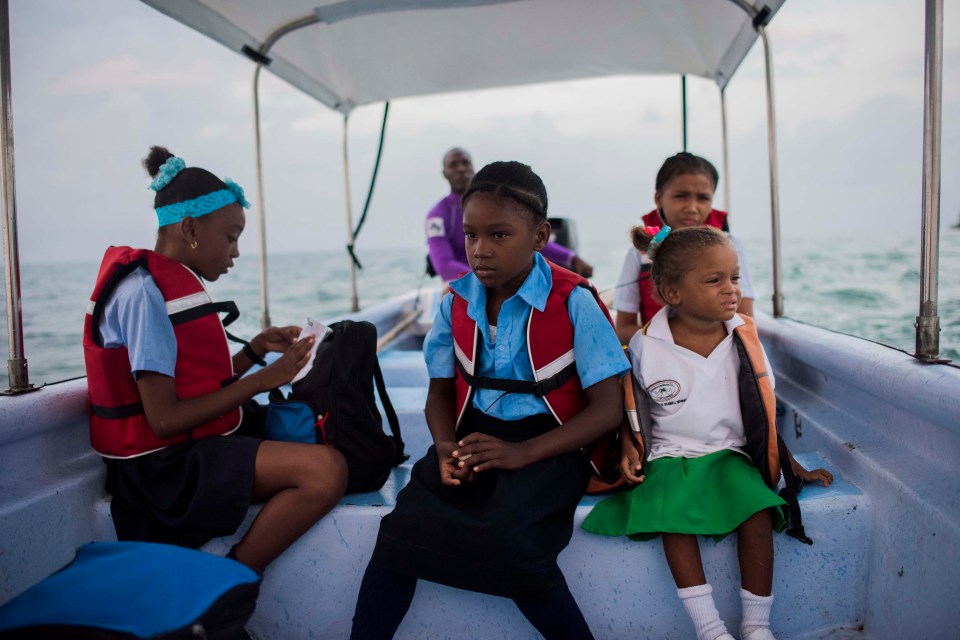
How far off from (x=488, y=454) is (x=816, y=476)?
78 cm

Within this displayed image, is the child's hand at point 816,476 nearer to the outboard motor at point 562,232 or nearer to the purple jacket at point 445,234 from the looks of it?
the purple jacket at point 445,234

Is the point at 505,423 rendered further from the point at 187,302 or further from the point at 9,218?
the point at 9,218

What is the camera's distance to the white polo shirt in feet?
5.17

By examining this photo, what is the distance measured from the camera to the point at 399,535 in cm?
141

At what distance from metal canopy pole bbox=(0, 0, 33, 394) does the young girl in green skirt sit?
4.34 feet

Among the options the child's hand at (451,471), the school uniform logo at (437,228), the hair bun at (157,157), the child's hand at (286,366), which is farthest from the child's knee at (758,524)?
the school uniform logo at (437,228)

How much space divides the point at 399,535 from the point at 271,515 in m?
0.32

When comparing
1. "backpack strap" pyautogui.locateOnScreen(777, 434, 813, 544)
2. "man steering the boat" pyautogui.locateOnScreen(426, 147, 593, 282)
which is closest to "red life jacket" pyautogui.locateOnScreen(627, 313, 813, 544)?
"backpack strap" pyautogui.locateOnScreen(777, 434, 813, 544)

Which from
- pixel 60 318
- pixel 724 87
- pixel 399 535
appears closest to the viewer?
pixel 399 535

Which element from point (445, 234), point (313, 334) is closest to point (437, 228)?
point (445, 234)

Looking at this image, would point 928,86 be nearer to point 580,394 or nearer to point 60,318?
point 580,394

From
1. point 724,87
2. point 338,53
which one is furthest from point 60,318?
point 724,87

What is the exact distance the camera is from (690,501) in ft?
4.80

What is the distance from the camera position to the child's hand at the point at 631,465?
1.54m
